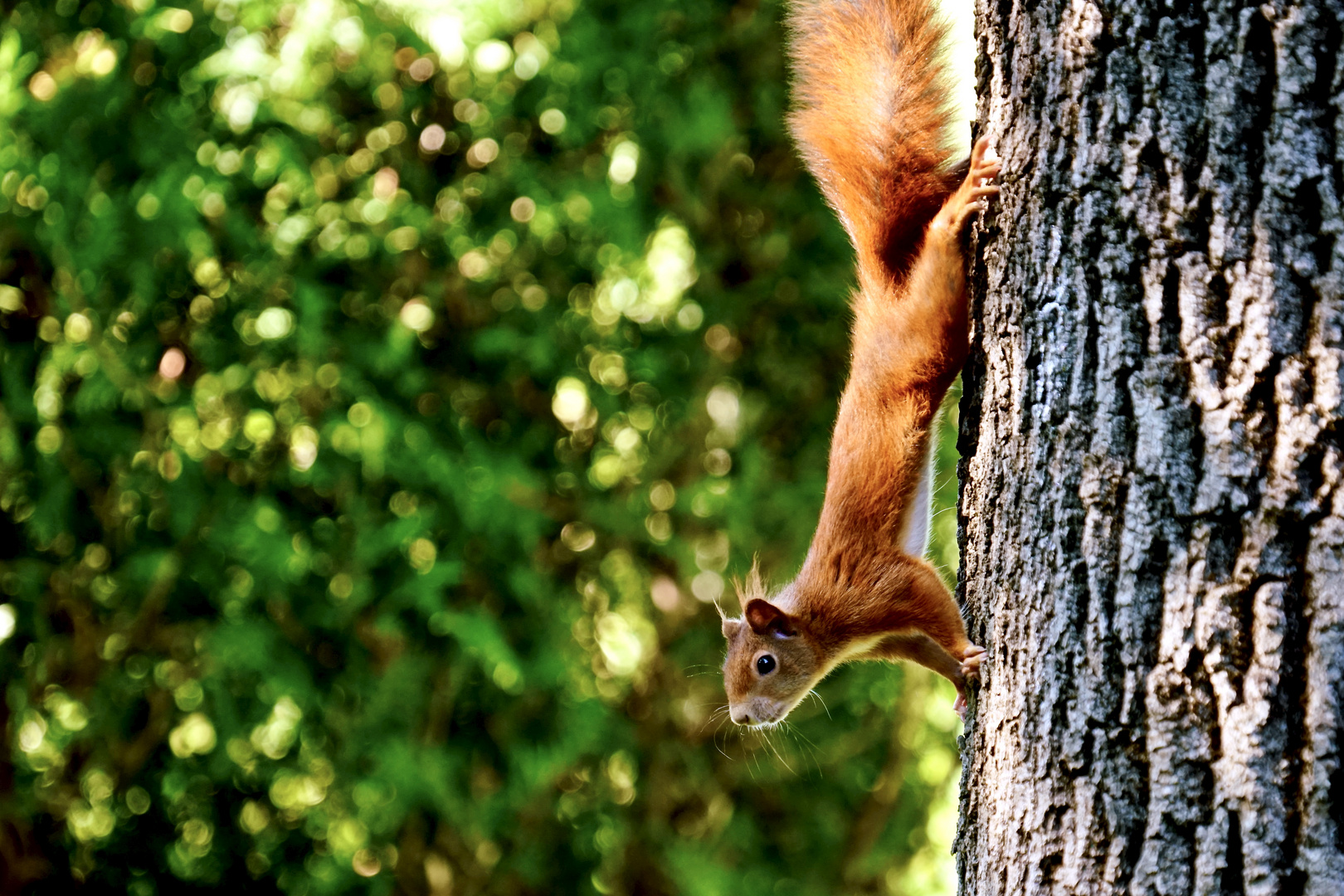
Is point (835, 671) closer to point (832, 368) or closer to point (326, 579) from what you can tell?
point (832, 368)

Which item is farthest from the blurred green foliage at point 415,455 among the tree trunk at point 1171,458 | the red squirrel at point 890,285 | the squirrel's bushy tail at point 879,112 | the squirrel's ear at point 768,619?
the tree trunk at point 1171,458

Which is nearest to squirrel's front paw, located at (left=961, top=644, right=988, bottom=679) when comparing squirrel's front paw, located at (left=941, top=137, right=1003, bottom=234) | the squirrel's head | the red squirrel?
the red squirrel

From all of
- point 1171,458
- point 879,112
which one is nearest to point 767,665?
point 879,112

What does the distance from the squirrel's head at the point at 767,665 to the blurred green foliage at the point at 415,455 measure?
25.8 inches

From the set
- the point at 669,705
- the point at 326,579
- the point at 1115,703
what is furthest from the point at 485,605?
the point at 1115,703

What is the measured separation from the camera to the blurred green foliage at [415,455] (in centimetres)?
262

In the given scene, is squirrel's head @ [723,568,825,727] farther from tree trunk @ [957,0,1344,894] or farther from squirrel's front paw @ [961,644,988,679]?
tree trunk @ [957,0,1344,894]

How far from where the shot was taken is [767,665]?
80.8 inches

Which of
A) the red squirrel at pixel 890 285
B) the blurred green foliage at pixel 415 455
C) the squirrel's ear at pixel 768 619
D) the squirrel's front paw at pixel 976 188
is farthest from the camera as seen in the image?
the blurred green foliage at pixel 415 455

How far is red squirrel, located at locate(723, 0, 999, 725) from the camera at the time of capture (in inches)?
59.7

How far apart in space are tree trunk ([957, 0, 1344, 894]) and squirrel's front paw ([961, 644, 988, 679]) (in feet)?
0.22

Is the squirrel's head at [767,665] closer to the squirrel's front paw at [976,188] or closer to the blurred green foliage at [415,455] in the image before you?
the blurred green foliage at [415,455]

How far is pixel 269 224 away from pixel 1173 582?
7.35ft

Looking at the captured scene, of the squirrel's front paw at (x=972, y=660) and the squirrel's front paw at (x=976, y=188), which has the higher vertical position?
the squirrel's front paw at (x=976, y=188)
